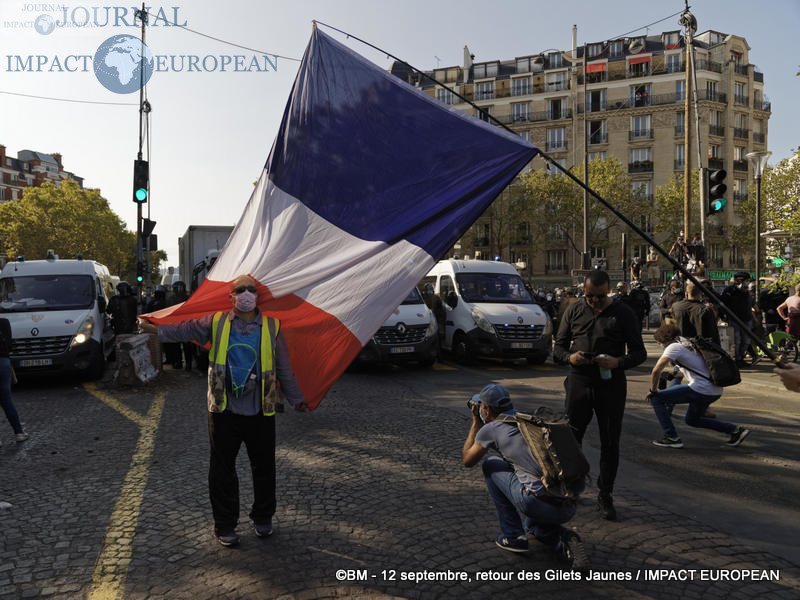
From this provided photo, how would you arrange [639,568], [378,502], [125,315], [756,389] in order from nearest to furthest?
[639,568]
[378,502]
[756,389]
[125,315]

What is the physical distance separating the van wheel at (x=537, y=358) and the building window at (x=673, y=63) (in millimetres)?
52636

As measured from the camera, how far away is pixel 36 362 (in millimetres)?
10102

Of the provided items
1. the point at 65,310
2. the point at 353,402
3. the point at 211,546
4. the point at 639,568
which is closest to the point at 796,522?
the point at 639,568

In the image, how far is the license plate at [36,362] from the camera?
10.0m

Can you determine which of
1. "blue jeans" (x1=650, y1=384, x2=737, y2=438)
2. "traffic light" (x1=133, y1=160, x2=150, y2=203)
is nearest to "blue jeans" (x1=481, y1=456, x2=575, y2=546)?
"blue jeans" (x1=650, y1=384, x2=737, y2=438)

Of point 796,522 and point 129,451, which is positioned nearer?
point 796,522

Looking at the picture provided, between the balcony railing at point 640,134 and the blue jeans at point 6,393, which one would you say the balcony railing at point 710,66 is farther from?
the blue jeans at point 6,393

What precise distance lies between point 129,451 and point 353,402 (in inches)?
132

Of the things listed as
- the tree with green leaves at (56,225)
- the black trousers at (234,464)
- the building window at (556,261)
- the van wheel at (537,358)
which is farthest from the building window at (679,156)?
the black trousers at (234,464)

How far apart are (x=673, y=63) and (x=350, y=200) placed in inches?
2438

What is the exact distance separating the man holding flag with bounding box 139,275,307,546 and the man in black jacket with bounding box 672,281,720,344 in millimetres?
5194

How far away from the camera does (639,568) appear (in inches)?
142

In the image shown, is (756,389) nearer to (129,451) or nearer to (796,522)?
(796,522)

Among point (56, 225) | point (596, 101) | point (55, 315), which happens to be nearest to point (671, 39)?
point (596, 101)
